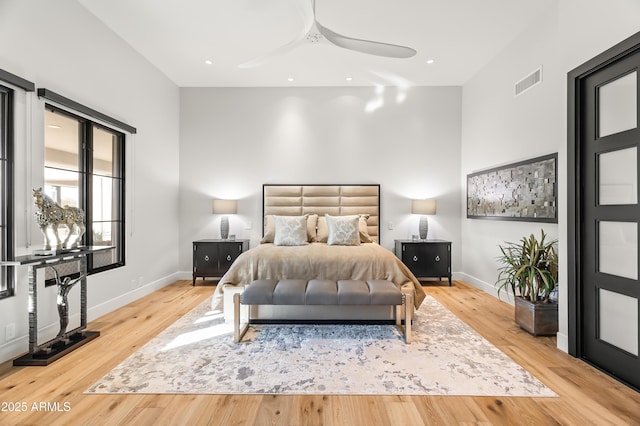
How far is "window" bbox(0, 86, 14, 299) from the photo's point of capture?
243 cm

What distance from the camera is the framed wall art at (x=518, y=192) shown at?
3.17m

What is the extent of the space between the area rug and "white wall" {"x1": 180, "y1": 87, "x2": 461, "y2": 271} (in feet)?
8.03

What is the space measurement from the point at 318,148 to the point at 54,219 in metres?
3.70

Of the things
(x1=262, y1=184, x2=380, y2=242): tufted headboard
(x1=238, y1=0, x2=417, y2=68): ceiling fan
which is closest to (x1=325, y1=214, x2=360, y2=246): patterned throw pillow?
(x1=262, y1=184, x2=380, y2=242): tufted headboard

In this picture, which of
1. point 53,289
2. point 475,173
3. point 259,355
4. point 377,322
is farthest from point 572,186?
point 53,289

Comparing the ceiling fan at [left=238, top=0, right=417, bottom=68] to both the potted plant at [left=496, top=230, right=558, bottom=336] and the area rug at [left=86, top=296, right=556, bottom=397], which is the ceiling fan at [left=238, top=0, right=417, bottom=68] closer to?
the potted plant at [left=496, top=230, right=558, bottom=336]

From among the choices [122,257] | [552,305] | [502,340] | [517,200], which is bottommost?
[502,340]

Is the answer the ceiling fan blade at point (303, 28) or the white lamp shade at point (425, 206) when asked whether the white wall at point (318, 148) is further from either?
the ceiling fan blade at point (303, 28)

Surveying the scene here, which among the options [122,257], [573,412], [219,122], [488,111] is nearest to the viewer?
[573,412]

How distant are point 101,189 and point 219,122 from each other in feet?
7.42

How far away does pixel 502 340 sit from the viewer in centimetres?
279

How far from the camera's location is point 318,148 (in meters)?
5.26

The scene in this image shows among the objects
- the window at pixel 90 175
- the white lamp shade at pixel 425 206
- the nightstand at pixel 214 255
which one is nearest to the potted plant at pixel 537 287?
the white lamp shade at pixel 425 206

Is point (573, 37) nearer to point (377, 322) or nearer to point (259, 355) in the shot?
point (377, 322)
